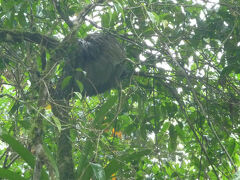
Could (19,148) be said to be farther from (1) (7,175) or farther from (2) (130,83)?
(2) (130,83)

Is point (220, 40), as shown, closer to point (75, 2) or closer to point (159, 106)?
point (159, 106)

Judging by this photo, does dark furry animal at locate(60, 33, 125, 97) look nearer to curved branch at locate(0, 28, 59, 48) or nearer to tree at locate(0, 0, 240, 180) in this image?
tree at locate(0, 0, 240, 180)

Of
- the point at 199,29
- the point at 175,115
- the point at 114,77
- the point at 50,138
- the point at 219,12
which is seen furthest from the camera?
the point at 114,77

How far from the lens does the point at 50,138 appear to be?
10.6 feet

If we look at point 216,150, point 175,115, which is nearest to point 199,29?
point 175,115

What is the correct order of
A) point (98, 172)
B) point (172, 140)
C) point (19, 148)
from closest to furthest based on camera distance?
point (98, 172) → point (19, 148) → point (172, 140)

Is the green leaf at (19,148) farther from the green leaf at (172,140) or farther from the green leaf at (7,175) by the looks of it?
the green leaf at (172,140)

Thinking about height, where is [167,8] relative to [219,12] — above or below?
above

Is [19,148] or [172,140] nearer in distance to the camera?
[19,148]

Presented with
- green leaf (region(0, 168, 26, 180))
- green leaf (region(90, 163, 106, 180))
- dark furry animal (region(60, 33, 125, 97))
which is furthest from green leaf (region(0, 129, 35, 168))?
dark furry animal (region(60, 33, 125, 97))

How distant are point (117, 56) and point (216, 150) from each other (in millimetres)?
1614

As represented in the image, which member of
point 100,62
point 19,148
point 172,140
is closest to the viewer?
point 19,148

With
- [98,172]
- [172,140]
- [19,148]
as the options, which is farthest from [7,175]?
[172,140]

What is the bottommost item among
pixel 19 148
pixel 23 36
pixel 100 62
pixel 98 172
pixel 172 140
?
pixel 98 172
